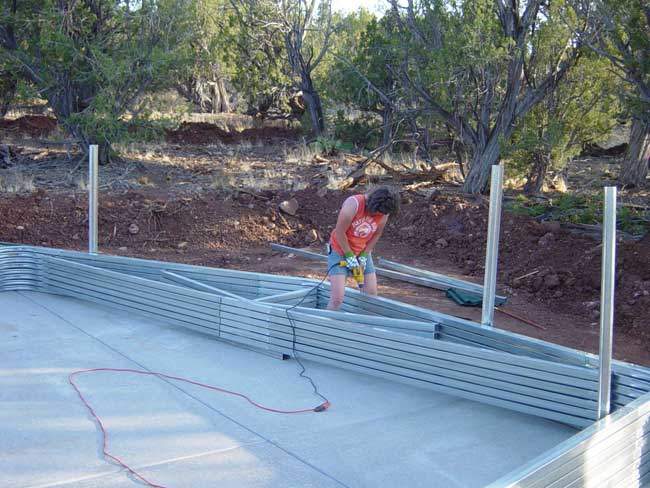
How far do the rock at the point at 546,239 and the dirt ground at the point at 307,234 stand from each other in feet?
0.06

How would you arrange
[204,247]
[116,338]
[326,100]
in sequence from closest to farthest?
[116,338] < [204,247] < [326,100]

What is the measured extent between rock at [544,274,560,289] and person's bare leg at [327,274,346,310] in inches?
122

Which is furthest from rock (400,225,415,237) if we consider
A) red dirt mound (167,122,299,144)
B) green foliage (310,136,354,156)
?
red dirt mound (167,122,299,144)

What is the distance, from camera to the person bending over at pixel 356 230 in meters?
6.16

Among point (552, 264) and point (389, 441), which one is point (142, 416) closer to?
point (389, 441)

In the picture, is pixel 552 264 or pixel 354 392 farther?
pixel 552 264

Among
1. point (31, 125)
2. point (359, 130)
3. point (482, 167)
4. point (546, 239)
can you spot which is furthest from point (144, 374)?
point (31, 125)

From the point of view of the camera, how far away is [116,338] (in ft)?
21.2

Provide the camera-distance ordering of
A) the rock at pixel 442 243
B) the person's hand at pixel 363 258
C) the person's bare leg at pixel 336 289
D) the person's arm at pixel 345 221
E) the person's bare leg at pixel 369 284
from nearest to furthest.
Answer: the person's arm at pixel 345 221 → the person's bare leg at pixel 336 289 → the person's hand at pixel 363 258 → the person's bare leg at pixel 369 284 → the rock at pixel 442 243

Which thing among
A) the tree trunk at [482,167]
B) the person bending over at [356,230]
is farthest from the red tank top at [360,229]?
the tree trunk at [482,167]

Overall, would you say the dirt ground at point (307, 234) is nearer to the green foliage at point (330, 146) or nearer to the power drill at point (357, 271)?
the power drill at point (357, 271)

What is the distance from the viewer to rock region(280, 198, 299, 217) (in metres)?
12.3

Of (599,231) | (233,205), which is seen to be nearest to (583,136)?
(599,231)

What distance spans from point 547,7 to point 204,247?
6.92m
